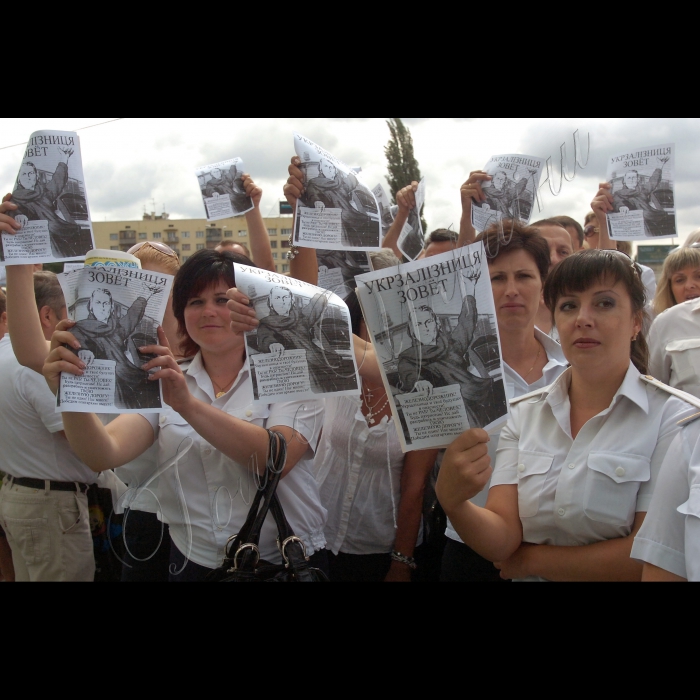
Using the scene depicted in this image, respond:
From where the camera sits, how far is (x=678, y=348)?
7.98 feet

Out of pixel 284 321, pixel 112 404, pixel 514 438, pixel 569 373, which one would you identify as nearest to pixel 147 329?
pixel 112 404

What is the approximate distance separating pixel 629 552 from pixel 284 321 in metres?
1.02

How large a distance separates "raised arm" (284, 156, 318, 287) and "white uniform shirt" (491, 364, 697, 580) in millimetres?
1053

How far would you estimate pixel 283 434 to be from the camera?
191 cm

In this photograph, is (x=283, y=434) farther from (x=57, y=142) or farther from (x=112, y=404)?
(x=57, y=142)

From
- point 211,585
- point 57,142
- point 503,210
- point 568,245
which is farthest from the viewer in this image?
point 568,245

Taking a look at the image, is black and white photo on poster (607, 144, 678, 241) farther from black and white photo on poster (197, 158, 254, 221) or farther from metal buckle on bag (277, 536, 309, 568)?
metal buckle on bag (277, 536, 309, 568)

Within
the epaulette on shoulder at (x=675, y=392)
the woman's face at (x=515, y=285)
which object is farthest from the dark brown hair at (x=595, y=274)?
the woman's face at (x=515, y=285)

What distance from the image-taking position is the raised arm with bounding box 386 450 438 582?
7.87 ft

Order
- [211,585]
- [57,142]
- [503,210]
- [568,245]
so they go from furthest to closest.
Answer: [568,245] → [503,210] → [57,142] → [211,585]

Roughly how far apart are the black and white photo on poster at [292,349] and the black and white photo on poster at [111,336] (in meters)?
0.29

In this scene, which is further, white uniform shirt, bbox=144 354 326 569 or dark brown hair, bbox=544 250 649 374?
white uniform shirt, bbox=144 354 326 569

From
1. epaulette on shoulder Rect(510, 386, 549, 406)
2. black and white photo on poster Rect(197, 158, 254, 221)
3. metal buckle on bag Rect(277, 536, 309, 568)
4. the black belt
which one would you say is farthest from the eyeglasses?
epaulette on shoulder Rect(510, 386, 549, 406)

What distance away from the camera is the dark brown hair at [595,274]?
1716mm
